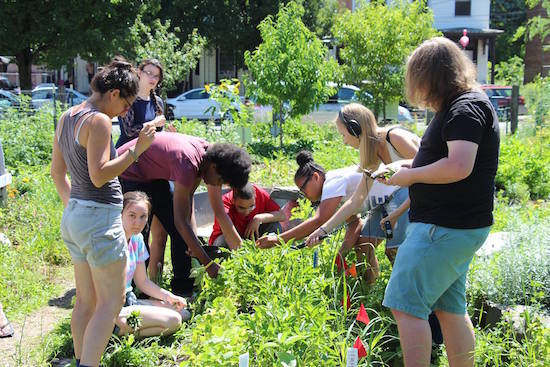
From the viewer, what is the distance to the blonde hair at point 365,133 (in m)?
3.98

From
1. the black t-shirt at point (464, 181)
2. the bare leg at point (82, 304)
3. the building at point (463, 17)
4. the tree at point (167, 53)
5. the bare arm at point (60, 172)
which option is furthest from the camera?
the building at point (463, 17)

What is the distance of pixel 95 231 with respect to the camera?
10.3 ft

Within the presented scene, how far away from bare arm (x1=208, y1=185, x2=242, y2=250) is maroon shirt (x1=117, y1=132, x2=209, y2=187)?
0.16 meters

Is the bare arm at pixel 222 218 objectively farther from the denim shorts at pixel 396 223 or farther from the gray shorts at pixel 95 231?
the gray shorts at pixel 95 231

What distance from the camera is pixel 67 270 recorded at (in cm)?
568

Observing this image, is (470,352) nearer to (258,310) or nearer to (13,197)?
(258,310)

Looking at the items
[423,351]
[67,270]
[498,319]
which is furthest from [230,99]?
[423,351]

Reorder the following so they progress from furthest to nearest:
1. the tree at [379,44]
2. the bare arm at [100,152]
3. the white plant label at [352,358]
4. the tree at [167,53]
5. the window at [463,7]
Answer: the window at [463,7]
the tree at [167,53]
the tree at [379,44]
the bare arm at [100,152]
the white plant label at [352,358]

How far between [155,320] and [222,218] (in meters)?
0.80

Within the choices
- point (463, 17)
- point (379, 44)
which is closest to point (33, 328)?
point (379, 44)

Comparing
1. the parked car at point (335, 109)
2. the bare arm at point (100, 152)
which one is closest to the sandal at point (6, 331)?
the bare arm at point (100, 152)

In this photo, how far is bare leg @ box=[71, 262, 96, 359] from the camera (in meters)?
Answer: 3.29

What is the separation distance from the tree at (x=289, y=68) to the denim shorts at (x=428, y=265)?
874 cm

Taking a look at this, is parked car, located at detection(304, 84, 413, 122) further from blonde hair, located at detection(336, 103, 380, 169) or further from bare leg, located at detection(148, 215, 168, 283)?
blonde hair, located at detection(336, 103, 380, 169)
